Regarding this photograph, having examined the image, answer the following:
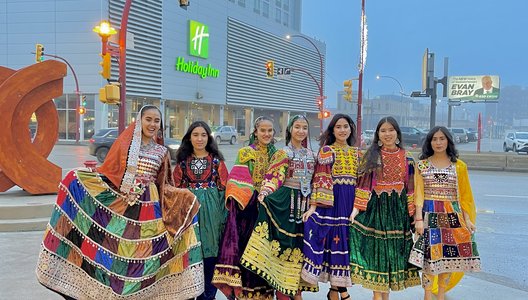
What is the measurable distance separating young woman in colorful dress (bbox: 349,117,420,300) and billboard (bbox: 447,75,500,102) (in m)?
43.5

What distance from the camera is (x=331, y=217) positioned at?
4152mm

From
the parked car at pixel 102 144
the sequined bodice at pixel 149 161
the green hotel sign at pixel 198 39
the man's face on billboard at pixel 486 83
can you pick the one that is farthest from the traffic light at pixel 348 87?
the man's face on billboard at pixel 486 83

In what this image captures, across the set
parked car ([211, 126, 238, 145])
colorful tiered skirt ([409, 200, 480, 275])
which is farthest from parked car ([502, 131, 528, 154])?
colorful tiered skirt ([409, 200, 480, 275])

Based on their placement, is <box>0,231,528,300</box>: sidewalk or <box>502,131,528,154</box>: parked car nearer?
<box>0,231,528,300</box>: sidewalk

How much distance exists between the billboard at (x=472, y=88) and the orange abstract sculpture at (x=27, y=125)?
136ft

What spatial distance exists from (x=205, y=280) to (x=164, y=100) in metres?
36.1

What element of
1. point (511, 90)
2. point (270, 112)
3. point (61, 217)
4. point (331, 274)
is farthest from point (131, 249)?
point (511, 90)

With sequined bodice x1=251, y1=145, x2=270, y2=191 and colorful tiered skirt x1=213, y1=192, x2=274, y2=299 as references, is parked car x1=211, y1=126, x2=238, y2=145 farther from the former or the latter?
colorful tiered skirt x1=213, y1=192, x2=274, y2=299

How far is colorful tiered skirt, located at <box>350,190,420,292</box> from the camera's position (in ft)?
13.3

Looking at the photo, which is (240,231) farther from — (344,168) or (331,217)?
(344,168)

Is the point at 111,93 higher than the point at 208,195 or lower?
higher

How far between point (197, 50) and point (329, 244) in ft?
129

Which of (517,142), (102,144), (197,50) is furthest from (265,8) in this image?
(102,144)

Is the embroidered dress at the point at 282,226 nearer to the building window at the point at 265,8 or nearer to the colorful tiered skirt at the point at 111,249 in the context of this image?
the colorful tiered skirt at the point at 111,249
